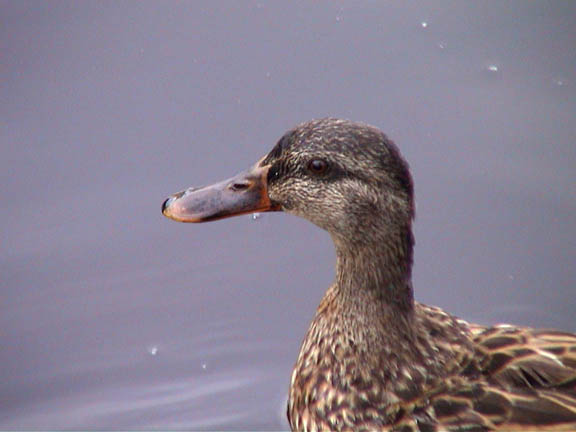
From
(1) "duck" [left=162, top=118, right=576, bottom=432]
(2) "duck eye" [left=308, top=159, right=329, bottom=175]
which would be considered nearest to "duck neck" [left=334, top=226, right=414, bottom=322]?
(1) "duck" [left=162, top=118, right=576, bottom=432]

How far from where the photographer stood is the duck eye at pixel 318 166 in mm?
2248

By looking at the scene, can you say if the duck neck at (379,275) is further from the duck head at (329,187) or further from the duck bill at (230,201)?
the duck bill at (230,201)

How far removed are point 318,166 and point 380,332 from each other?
1.83ft

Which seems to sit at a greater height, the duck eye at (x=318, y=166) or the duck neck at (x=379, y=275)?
the duck eye at (x=318, y=166)

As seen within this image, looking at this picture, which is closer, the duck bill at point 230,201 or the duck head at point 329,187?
the duck head at point 329,187

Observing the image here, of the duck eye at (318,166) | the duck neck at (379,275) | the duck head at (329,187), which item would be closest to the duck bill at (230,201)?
the duck head at (329,187)

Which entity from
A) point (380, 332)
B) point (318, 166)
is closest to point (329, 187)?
point (318, 166)

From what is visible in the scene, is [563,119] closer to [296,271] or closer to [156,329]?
[296,271]

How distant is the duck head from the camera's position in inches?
86.4

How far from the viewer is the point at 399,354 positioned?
7.92ft

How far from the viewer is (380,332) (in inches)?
95.7

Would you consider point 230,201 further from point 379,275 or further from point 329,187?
point 379,275

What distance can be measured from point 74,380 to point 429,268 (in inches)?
62.3

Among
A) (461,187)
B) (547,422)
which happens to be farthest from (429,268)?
(547,422)
